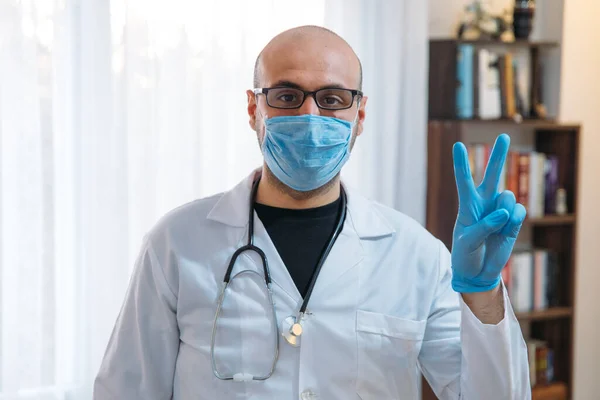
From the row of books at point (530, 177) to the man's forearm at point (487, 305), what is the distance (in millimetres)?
1527

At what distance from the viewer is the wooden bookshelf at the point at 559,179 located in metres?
2.89

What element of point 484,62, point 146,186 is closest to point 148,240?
point 146,186

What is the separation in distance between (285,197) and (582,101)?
2159 mm

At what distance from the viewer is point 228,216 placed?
158 centimetres

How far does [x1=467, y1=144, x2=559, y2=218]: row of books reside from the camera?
2.90 metres

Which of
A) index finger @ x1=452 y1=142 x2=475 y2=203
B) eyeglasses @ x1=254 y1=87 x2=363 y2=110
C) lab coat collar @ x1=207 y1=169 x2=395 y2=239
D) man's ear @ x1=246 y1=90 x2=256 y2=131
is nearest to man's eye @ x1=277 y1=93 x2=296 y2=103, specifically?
eyeglasses @ x1=254 y1=87 x2=363 y2=110

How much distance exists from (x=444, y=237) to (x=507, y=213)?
162 cm

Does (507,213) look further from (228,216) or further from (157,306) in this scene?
(157,306)

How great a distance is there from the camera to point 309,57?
1.51 m

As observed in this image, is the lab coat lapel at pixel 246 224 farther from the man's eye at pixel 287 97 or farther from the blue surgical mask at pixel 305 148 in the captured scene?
the man's eye at pixel 287 97

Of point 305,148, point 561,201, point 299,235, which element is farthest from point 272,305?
point 561,201

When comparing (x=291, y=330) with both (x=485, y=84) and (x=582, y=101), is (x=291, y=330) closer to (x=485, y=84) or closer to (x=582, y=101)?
(x=485, y=84)

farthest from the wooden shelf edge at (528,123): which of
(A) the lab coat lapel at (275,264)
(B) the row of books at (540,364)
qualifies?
(A) the lab coat lapel at (275,264)

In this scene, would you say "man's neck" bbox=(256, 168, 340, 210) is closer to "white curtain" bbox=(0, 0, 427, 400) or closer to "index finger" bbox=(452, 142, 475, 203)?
"index finger" bbox=(452, 142, 475, 203)
